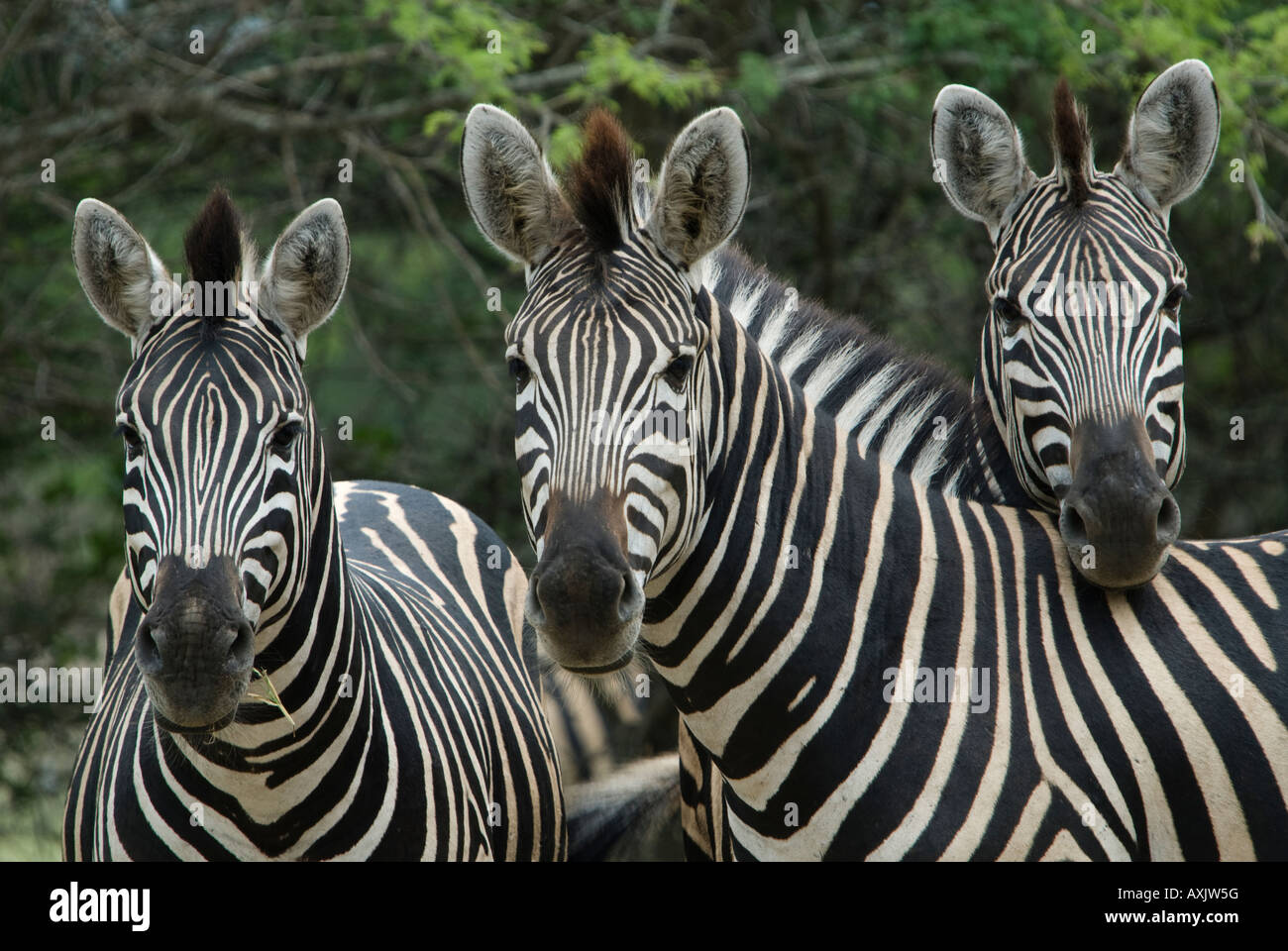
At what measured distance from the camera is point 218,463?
3.65 meters

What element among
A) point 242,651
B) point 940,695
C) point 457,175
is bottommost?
point 940,695

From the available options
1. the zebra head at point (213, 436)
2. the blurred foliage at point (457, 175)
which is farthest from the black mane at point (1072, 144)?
the blurred foliage at point (457, 175)

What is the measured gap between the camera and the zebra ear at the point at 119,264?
399 cm

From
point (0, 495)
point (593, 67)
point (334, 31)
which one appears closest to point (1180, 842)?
point (593, 67)

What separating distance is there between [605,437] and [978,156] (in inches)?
81.5

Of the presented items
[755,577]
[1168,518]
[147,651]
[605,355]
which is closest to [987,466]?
[1168,518]

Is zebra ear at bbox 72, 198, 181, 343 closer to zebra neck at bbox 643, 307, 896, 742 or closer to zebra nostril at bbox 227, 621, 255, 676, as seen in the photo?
zebra nostril at bbox 227, 621, 255, 676

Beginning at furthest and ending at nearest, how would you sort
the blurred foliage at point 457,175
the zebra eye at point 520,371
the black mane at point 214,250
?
the blurred foliage at point 457,175 < the black mane at point 214,250 < the zebra eye at point 520,371

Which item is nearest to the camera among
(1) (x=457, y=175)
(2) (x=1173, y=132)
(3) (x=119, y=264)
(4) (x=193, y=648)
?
(4) (x=193, y=648)

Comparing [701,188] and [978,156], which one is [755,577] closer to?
[701,188]

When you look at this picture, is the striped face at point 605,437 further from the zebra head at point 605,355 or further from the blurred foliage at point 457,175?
the blurred foliage at point 457,175

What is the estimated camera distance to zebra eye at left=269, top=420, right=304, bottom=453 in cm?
382

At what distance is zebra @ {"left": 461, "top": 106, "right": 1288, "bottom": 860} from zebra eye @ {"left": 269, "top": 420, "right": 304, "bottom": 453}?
2.64 feet

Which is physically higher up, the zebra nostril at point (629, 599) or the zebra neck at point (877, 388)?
the zebra neck at point (877, 388)
